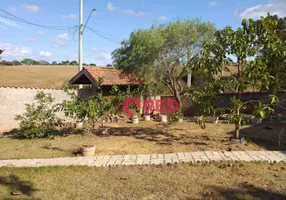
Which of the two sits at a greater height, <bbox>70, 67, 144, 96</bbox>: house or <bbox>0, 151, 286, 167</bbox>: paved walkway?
<bbox>70, 67, 144, 96</bbox>: house

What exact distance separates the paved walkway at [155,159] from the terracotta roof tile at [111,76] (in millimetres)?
6765

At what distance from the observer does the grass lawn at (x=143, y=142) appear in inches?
280

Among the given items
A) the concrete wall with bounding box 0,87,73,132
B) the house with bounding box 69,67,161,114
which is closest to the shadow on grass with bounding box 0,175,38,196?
the concrete wall with bounding box 0,87,73,132

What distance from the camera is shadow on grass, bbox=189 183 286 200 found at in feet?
13.3

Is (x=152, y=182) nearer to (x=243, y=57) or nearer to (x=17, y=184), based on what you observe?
(x=17, y=184)

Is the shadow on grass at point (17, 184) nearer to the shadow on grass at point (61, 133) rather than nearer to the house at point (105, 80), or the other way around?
the shadow on grass at point (61, 133)

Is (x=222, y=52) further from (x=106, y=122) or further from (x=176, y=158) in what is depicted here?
(x=106, y=122)

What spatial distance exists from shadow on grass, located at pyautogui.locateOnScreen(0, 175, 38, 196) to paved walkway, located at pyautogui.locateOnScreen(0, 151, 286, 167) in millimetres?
848

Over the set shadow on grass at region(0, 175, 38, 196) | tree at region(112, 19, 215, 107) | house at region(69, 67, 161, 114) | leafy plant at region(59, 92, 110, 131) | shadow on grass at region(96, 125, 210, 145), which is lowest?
shadow on grass at region(0, 175, 38, 196)

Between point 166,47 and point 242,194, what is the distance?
993 cm

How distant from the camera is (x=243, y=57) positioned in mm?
7383

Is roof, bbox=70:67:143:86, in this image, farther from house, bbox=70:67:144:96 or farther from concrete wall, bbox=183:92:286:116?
concrete wall, bbox=183:92:286:116

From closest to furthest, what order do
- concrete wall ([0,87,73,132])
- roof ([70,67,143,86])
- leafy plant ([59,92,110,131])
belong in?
leafy plant ([59,92,110,131]) < concrete wall ([0,87,73,132]) < roof ([70,67,143,86])

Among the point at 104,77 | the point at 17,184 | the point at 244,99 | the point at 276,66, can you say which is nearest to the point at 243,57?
Answer: the point at 276,66
